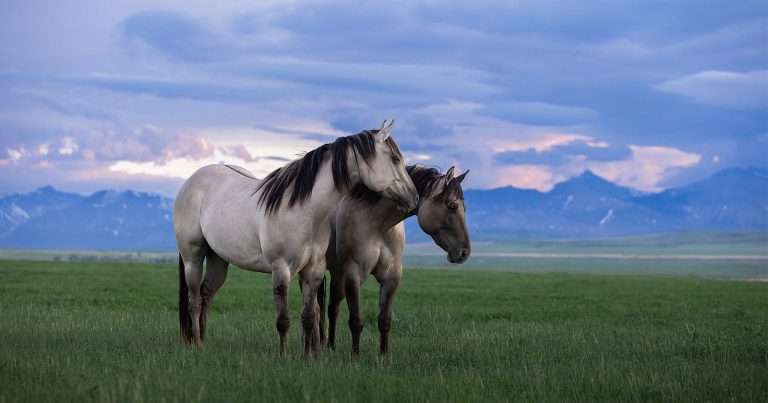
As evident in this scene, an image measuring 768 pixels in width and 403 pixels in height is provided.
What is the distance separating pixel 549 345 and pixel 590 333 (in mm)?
2980

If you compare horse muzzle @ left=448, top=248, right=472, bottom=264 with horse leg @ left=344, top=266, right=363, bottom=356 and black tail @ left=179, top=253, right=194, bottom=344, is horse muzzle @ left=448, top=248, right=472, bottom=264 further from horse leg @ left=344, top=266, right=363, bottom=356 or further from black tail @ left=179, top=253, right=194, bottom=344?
black tail @ left=179, top=253, right=194, bottom=344

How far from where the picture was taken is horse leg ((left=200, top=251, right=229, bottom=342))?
11961mm

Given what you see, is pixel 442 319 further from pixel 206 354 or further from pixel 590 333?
pixel 206 354

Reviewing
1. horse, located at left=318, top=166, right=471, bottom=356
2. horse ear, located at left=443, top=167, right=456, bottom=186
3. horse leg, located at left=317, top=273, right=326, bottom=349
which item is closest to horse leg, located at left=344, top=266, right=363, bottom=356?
horse, located at left=318, top=166, right=471, bottom=356

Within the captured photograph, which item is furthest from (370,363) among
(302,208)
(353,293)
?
(302,208)

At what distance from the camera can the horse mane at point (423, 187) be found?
982 centimetres

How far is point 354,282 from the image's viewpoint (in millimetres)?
9922

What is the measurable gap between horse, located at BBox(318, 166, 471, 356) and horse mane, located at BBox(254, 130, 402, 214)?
2.46ft

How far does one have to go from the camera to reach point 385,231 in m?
10.2

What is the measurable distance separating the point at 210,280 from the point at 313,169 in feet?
11.0

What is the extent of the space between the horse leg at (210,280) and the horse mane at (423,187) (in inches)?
111

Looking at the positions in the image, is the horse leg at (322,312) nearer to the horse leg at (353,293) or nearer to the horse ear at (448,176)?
the horse leg at (353,293)

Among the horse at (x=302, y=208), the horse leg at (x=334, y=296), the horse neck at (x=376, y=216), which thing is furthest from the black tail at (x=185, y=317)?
the horse neck at (x=376, y=216)

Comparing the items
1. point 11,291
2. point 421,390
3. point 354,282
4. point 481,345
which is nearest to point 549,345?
point 481,345
